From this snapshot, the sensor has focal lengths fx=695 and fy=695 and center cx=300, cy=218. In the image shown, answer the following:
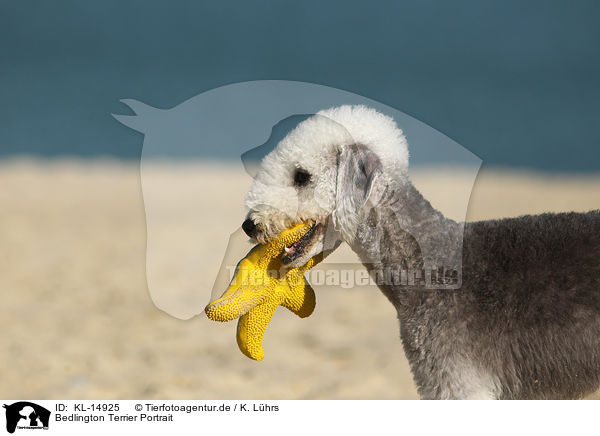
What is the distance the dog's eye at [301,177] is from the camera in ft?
7.16

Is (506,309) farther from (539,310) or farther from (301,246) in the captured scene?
(301,246)

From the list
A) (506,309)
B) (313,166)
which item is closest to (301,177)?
(313,166)

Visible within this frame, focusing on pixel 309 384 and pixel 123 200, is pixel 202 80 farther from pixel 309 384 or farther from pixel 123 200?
pixel 309 384

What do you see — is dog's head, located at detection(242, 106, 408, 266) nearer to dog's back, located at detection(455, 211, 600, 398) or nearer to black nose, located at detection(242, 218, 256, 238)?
black nose, located at detection(242, 218, 256, 238)

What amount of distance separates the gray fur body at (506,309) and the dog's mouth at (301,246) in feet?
0.47

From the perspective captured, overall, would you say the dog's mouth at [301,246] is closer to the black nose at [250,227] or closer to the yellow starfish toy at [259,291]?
the yellow starfish toy at [259,291]

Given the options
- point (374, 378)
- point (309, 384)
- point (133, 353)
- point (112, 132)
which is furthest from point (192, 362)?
point (112, 132)

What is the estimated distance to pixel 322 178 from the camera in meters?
2.16

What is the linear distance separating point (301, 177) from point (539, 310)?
83 centimetres
